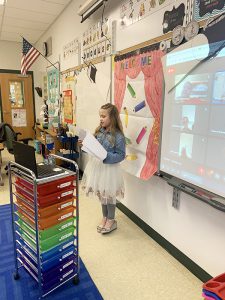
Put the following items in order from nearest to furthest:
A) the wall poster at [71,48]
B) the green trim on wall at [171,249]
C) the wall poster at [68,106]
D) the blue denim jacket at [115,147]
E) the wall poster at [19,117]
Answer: the green trim on wall at [171,249] < the blue denim jacket at [115,147] < the wall poster at [71,48] < the wall poster at [68,106] < the wall poster at [19,117]

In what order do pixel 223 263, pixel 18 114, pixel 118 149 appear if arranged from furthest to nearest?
pixel 18 114 < pixel 118 149 < pixel 223 263

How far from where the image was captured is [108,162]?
2.22 metres

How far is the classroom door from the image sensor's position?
258 inches

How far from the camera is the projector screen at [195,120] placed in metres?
1.49

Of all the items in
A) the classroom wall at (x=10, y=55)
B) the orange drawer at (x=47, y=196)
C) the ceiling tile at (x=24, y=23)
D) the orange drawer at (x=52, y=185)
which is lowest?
the orange drawer at (x=47, y=196)

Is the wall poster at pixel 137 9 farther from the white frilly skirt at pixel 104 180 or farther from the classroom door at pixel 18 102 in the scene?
the classroom door at pixel 18 102

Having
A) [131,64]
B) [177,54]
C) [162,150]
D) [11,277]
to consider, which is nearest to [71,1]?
[131,64]

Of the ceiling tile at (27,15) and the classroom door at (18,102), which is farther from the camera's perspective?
the classroom door at (18,102)

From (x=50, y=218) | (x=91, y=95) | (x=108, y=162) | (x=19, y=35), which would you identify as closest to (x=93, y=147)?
(x=108, y=162)

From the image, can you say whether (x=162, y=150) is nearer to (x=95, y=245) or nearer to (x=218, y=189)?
(x=218, y=189)

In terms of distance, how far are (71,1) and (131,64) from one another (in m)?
2.29

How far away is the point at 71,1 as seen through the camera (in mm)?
3809

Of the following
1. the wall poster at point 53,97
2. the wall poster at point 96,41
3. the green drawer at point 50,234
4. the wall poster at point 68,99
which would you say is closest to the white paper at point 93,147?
the green drawer at point 50,234

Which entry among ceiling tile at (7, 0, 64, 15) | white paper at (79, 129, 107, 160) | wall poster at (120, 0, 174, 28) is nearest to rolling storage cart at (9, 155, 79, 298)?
white paper at (79, 129, 107, 160)
